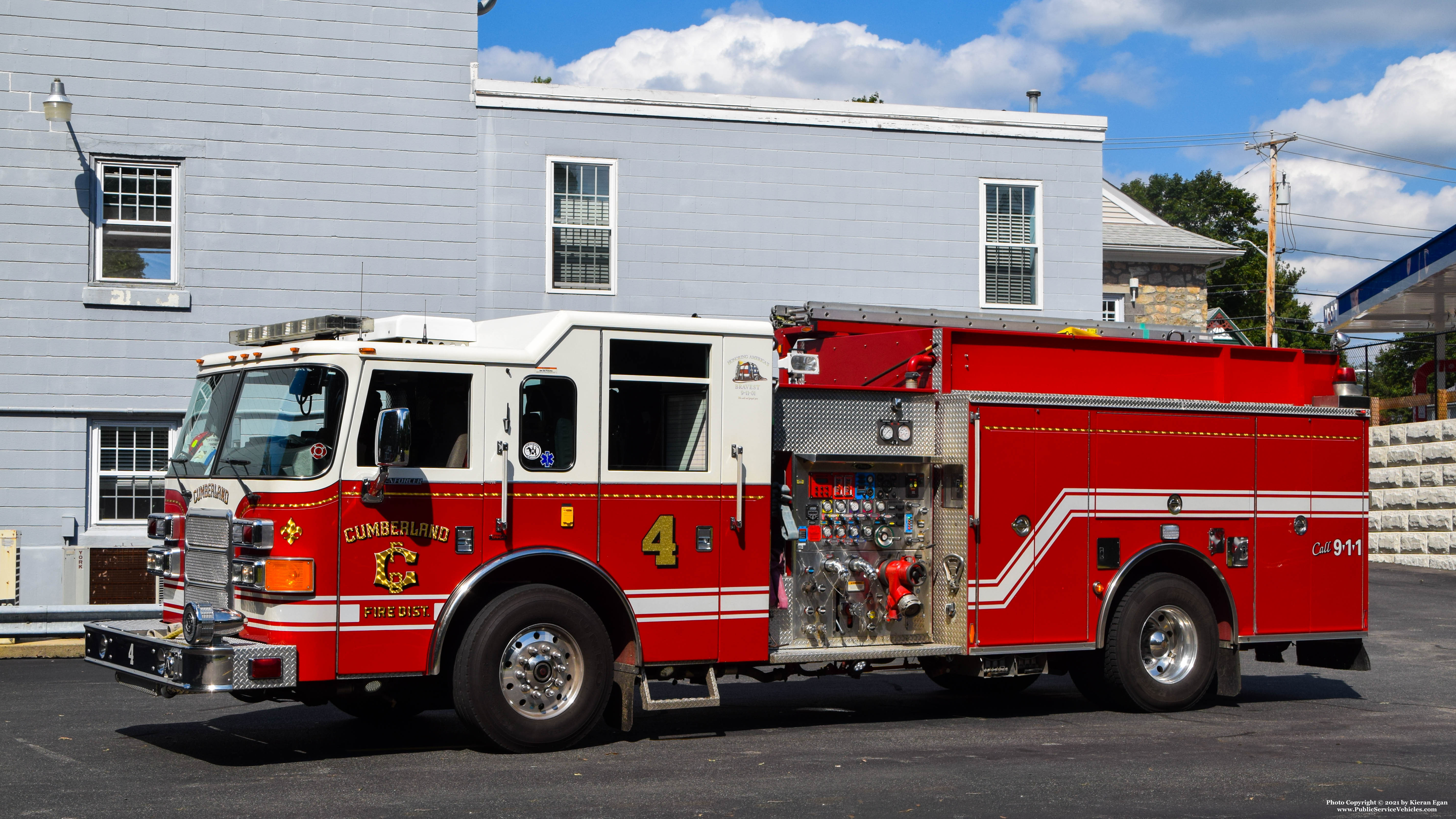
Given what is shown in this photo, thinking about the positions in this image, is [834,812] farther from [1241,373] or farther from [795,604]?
[1241,373]

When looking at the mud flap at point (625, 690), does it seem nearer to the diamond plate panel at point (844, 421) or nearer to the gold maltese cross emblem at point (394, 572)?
the gold maltese cross emblem at point (394, 572)

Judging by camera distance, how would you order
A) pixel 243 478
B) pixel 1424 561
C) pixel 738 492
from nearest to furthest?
pixel 243 478 → pixel 738 492 → pixel 1424 561

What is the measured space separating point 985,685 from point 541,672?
16.5 feet

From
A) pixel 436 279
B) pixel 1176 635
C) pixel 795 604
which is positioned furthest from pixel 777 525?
pixel 436 279

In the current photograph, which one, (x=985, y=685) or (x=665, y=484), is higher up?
(x=665, y=484)

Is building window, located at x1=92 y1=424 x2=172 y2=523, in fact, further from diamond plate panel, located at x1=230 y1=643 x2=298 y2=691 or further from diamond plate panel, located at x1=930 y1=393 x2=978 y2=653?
diamond plate panel, located at x1=930 y1=393 x2=978 y2=653

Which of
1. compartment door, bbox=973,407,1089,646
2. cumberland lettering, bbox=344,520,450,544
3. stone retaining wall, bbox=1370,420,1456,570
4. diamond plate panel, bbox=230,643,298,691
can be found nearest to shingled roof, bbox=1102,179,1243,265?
stone retaining wall, bbox=1370,420,1456,570

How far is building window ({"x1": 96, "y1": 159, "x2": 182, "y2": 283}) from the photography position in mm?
16312

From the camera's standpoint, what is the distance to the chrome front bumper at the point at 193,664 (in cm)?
775

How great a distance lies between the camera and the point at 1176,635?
11.0 meters

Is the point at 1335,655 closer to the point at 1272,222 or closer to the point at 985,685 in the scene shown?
the point at 985,685

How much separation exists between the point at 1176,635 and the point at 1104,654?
71 centimetres

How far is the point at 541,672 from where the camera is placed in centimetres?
862

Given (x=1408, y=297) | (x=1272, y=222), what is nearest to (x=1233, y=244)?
(x=1272, y=222)
